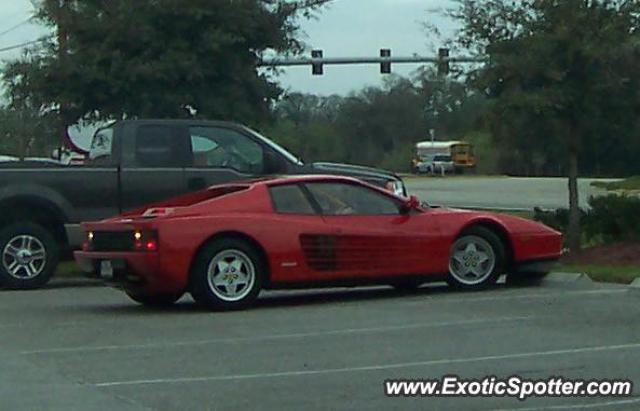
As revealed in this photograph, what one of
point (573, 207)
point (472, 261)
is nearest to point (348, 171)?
point (472, 261)

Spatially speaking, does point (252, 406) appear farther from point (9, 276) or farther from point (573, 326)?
point (9, 276)

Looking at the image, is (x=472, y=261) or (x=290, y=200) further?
(x=472, y=261)

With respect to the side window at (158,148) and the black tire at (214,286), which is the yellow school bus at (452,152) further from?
the black tire at (214,286)

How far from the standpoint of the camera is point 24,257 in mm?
17422

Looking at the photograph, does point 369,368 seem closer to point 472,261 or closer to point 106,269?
point 106,269

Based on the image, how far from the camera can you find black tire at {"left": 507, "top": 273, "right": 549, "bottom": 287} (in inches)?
616

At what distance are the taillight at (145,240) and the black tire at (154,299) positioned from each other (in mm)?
863

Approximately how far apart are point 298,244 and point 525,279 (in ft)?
9.52

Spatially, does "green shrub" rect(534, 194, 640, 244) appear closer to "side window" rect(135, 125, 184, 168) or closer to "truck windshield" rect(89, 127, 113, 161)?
"side window" rect(135, 125, 184, 168)

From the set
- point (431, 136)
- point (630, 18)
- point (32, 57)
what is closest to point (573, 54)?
point (630, 18)

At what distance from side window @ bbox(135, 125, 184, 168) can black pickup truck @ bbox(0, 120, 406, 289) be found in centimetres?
1

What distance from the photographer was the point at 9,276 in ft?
57.1

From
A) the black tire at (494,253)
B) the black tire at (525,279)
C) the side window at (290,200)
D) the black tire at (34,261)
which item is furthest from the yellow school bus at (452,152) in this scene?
the side window at (290,200)

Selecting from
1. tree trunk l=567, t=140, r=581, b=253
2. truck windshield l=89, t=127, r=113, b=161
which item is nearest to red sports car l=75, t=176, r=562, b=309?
truck windshield l=89, t=127, r=113, b=161
